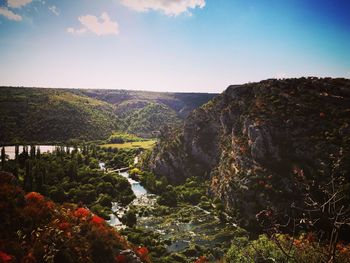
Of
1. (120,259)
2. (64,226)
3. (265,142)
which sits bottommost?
(120,259)

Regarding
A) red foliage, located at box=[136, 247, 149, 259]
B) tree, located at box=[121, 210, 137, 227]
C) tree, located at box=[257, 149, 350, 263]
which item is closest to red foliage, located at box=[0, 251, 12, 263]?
tree, located at box=[257, 149, 350, 263]

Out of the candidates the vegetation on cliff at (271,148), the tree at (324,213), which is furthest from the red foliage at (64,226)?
the vegetation on cliff at (271,148)

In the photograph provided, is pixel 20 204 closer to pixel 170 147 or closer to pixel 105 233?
pixel 105 233

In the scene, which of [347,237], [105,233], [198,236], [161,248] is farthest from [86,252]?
[347,237]

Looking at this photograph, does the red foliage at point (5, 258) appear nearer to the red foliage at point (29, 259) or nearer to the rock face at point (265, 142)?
the red foliage at point (29, 259)

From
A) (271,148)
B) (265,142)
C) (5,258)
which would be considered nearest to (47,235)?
(5,258)

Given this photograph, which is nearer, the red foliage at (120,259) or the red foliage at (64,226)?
the red foliage at (64,226)

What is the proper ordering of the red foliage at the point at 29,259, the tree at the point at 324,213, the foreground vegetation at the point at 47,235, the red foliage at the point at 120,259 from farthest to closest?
the red foliage at the point at 120,259 → the foreground vegetation at the point at 47,235 → the red foliage at the point at 29,259 → the tree at the point at 324,213

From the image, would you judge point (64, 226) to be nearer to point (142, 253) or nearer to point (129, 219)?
point (142, 253)

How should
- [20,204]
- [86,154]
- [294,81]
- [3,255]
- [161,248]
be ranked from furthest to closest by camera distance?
[86,154] < [294,81] < [161,248] < [20,204] < [3,255]
